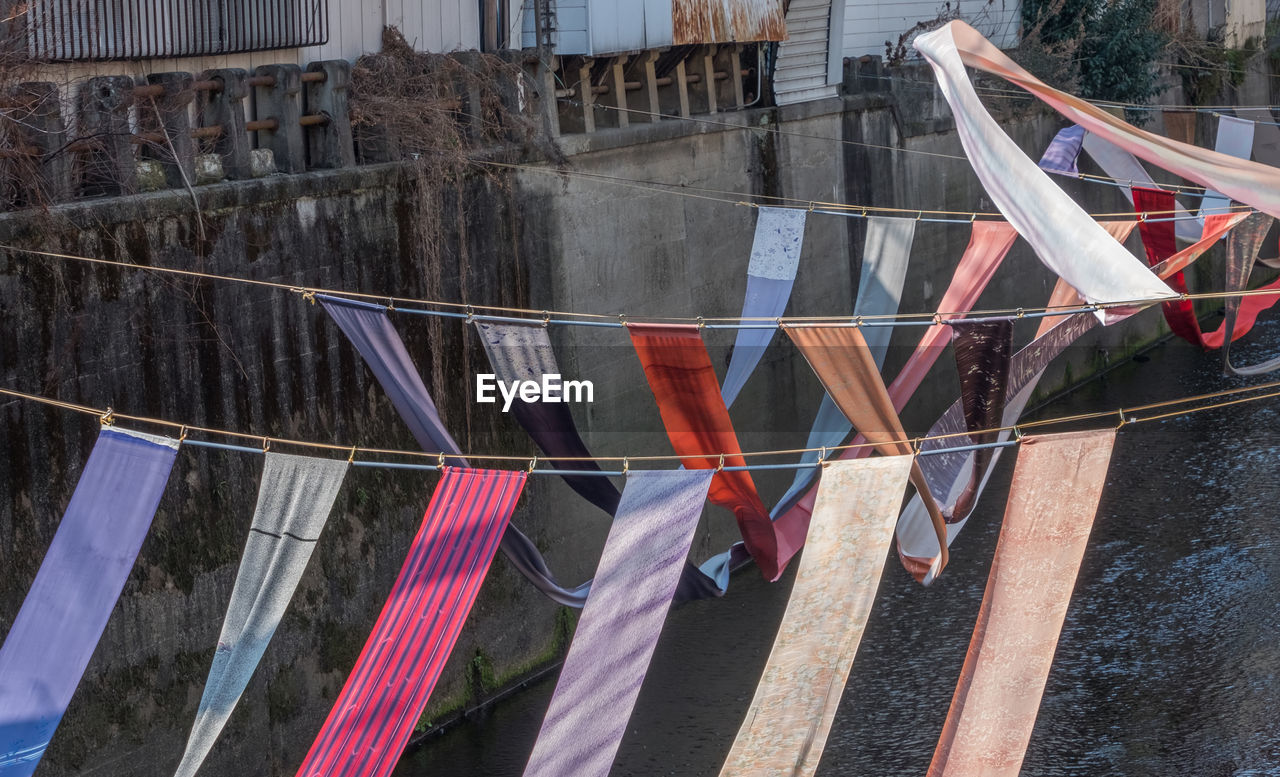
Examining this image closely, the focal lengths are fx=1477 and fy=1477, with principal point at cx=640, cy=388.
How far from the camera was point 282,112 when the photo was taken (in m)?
10.4

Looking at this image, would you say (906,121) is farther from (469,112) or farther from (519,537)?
(519,537)

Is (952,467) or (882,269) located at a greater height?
(882,269)

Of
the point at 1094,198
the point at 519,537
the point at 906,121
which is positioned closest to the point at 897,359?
the point at 906,121

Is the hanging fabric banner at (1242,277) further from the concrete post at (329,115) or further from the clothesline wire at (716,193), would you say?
the concrete post at (329,115)

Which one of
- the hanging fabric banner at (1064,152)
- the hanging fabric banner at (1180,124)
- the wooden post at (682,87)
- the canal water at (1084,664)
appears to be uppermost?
the wooden post at (682,87)

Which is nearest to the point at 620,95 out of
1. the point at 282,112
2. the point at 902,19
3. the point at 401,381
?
the point at 282,112

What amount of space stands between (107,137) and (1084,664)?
8.42 m

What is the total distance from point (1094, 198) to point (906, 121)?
5657 millimetres

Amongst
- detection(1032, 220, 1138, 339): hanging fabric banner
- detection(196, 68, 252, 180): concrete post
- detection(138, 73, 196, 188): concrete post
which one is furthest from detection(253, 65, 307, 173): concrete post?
detection(1032, 220, 1138, 339): hanging fabric banner

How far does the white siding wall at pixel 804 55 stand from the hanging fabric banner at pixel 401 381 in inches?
344

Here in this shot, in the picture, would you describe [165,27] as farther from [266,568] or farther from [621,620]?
[621,620]

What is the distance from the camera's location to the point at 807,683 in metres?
6.61

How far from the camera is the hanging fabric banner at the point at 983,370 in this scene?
8.02 m

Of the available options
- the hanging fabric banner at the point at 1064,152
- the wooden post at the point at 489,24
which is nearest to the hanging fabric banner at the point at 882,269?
the wooden post at the point at 489,24
